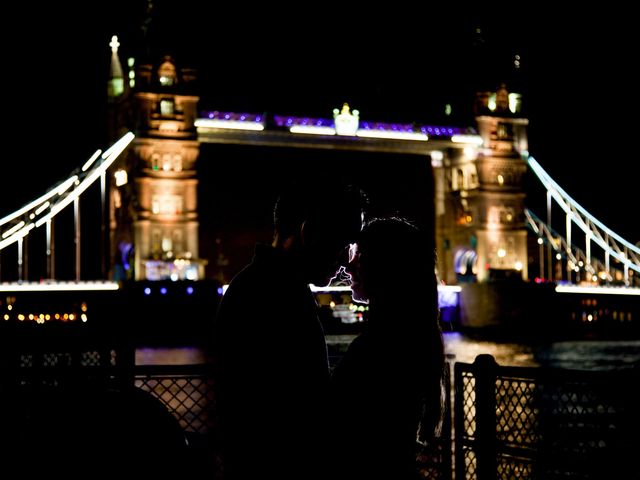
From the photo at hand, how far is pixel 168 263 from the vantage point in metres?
41.4

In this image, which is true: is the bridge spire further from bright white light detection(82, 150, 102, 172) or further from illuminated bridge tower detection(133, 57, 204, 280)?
illuminated bridge tower detection(133, 57, 204, 280)

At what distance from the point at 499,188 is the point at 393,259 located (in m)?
48.2

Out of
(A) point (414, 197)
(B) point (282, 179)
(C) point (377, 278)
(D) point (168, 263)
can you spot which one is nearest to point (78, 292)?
(D) point (168, 263)

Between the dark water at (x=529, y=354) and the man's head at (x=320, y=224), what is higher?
the man's head at (x=320, y=224)

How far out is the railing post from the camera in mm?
6836

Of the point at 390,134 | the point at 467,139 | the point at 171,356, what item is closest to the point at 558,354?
the point at 171,356

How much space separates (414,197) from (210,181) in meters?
12.4

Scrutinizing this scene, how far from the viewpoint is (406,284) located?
365 centimetres

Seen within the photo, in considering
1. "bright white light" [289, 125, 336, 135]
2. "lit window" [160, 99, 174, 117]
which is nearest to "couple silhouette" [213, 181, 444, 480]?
"lit window" [160, 99, 174, 117]

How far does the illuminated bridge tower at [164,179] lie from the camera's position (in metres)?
41.5

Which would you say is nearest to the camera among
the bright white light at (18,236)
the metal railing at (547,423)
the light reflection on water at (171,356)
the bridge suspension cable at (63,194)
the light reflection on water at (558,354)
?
the metal railing at (547,423)

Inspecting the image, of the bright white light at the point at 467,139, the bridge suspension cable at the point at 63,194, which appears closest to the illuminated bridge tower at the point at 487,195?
the bright white light at the point at 467,139

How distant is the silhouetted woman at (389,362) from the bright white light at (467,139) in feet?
154

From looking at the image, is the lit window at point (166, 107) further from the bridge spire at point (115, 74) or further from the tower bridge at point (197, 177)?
the bridge spire at point (115, 74)
